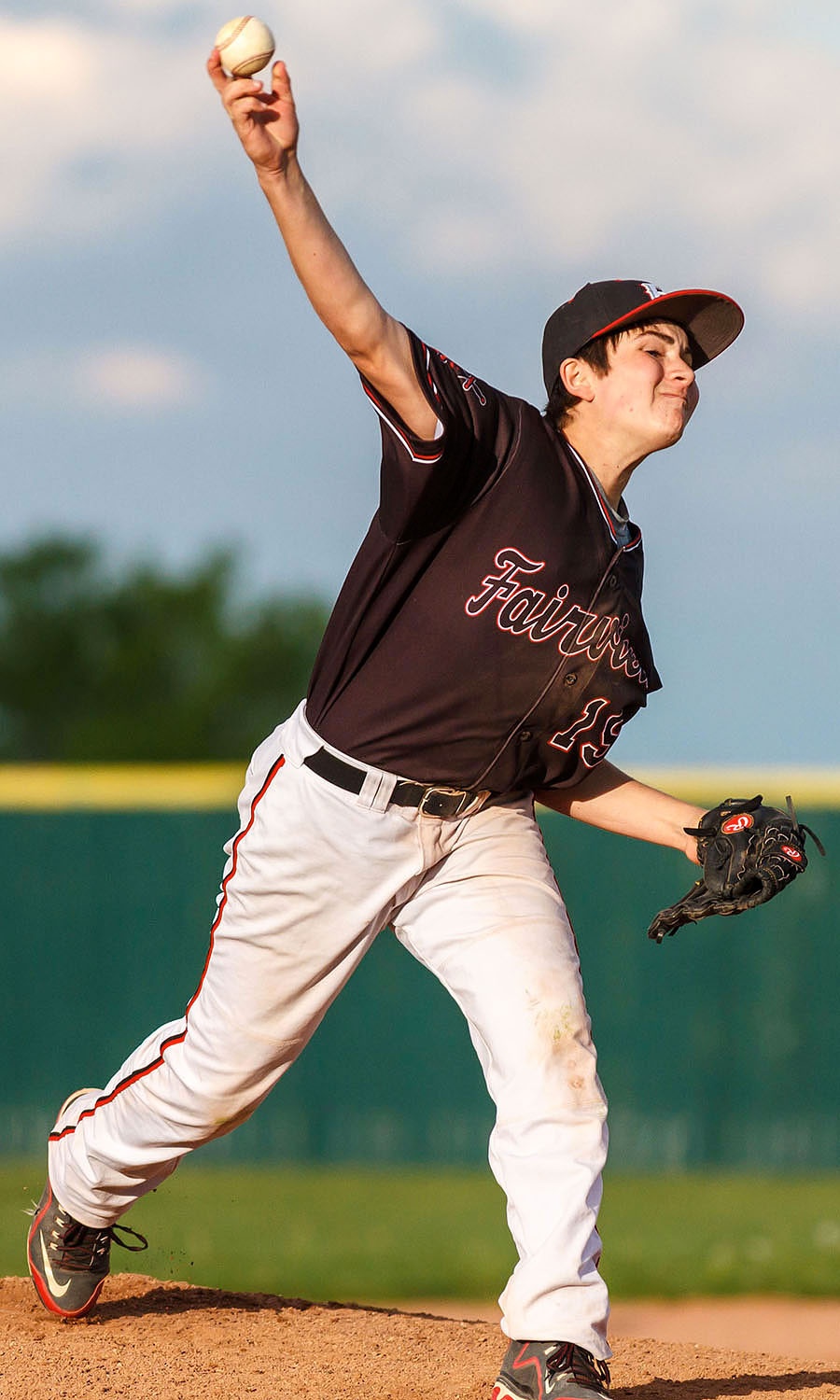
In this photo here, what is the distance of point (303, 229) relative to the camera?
2434 millimetres

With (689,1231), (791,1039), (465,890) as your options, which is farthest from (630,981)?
(465,890)

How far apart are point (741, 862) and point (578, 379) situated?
1036 mm

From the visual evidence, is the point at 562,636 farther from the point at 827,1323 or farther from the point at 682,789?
the point at 682,789

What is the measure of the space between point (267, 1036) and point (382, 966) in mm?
4389

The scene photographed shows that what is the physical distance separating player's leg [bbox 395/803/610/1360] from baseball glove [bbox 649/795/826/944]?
24 cm

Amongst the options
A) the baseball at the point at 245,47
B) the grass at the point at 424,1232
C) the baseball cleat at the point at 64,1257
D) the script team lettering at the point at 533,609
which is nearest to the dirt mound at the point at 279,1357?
the baseball cleat at the point at 64,1257

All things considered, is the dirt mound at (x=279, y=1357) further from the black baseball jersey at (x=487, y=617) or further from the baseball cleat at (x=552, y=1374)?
the black baseball jersey at (x=487, y=617)

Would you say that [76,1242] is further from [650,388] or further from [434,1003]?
[434,1003]

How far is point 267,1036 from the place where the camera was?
309 centimetres

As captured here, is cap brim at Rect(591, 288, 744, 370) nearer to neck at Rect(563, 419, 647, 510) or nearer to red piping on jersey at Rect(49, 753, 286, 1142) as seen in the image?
neck at Rect(563, 419, 647, 510)

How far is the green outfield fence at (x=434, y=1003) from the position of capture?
7344mm

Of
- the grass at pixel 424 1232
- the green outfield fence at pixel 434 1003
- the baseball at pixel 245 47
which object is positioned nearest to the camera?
the baseball at pixel 245 47

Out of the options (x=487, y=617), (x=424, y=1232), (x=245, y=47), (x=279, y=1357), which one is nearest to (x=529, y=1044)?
(x=487, y=617)

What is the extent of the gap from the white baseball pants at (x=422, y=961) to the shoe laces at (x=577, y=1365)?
0.03 m
